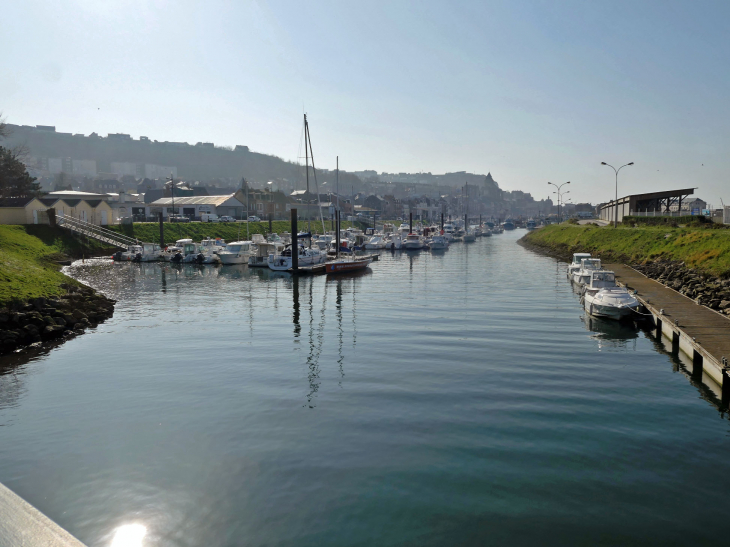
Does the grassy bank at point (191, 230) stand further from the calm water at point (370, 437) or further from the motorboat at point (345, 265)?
the calm water at point (370, 437)

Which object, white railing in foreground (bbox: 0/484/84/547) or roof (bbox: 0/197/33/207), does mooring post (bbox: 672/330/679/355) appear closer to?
white railing in foreground (bbox: 0/484/84/547)

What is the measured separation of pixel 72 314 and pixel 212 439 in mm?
21536

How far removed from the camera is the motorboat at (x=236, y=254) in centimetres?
7444

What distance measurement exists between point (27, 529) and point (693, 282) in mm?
44477

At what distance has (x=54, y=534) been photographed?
10.5 metres

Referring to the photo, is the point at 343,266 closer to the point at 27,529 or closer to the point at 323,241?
the point at 323,241

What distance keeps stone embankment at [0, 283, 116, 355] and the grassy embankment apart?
729 mm

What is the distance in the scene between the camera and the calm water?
40.2 feet

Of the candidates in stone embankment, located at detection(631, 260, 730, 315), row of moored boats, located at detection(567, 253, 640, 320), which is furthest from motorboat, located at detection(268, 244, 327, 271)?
stone embankment, located at detection(631, 260, 730, 315)

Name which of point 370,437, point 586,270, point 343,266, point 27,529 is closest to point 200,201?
point 343,266

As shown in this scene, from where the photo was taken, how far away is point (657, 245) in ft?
216

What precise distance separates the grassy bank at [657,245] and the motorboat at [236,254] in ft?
160

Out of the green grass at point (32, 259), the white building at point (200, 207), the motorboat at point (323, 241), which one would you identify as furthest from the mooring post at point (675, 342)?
the white building at point (200, 207)

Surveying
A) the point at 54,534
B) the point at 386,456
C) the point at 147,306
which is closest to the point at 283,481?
the point at 386,456
